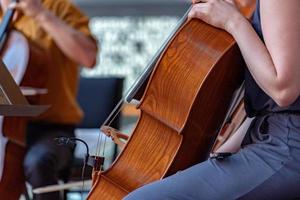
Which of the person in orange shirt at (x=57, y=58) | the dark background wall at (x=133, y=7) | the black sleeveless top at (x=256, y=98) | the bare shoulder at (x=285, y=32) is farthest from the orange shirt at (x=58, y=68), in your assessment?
the dark background wall at (x=133, y=7)

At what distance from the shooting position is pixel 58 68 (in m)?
2.46

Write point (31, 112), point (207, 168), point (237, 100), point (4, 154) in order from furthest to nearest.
Result: 1. point (4, 154)
2. point (237, 100)
3. point (31, 112)
4. point (207, 168)

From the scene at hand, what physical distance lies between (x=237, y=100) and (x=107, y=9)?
3.31 m

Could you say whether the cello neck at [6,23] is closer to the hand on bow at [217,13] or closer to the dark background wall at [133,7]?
the hand on bow at [217,13]

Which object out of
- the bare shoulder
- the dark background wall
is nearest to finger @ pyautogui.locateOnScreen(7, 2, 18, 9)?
the bare shoulder

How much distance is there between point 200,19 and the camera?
1396mm

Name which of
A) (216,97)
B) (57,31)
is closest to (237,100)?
(216,97)

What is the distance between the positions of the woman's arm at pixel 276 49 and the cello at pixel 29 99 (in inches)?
39.9

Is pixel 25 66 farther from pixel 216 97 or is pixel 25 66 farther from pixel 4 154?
pixel 216 97

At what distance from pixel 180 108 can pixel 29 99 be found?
94 centimetres

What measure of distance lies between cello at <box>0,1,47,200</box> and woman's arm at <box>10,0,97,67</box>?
0.08 meters

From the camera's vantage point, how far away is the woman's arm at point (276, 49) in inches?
47.3

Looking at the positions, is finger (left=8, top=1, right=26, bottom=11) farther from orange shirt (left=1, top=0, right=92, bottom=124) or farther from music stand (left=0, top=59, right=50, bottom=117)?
music stand (left=0, top=59, right=50, bottom=117)

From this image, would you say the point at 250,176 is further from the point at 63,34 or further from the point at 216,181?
the point at 63,34
